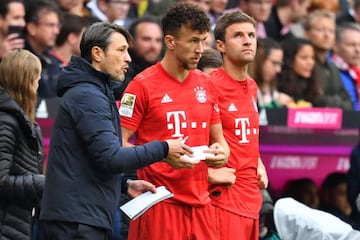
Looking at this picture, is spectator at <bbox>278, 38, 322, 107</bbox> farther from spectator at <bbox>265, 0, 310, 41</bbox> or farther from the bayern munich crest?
the bayern munich crest

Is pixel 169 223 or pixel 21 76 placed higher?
pixel 21 76

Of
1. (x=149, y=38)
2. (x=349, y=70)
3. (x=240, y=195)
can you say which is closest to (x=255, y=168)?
(x=240, y=195)

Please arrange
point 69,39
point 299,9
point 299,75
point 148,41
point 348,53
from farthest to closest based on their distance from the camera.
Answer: point 299,9, point 348,53, point 299,75, point 69,39, point 148,41

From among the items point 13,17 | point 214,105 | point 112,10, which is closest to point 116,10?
point 112,10

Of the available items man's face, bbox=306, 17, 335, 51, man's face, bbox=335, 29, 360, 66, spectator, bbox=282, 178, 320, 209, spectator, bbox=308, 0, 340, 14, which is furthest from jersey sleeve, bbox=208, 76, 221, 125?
spectator, bbox=308, 0, 340, 14

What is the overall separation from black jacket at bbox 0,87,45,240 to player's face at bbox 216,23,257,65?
146 cm

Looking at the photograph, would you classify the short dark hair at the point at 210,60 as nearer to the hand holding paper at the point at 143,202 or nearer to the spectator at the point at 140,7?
the hand holding paper at the point at 143,202

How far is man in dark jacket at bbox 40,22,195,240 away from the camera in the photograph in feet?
22.4

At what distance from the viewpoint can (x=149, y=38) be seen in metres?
11.4

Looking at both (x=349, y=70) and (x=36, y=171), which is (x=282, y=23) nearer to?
(x=349, y=70)

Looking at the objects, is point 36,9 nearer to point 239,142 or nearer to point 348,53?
point 239,142

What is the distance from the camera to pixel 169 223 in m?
7.79

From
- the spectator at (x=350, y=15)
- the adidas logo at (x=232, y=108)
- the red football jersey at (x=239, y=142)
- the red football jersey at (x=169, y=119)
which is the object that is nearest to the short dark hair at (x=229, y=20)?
the red football jersey at (x=239, y=142)

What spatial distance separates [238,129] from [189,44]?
872 mm
